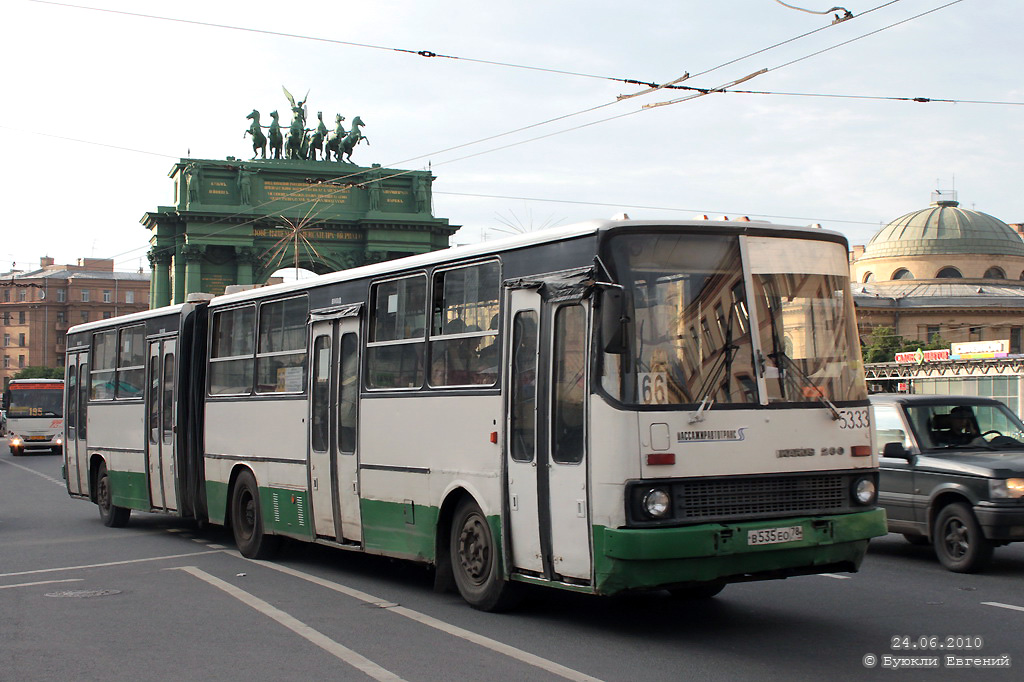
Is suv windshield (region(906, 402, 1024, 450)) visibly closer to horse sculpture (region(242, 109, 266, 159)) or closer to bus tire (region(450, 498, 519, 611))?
bus tire (region(450, 498, 519, 611))

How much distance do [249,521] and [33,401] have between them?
34452mm

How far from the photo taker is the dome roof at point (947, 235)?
10944 centimetres

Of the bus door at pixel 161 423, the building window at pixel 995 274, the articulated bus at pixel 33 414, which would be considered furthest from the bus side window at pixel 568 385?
the building window at pixel 995 274

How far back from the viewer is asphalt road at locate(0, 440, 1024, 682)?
7.45 meters

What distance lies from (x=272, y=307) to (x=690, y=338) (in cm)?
630

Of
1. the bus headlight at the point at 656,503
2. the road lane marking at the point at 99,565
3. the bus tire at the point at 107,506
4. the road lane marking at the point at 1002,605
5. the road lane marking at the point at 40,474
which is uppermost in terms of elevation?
the bus headlight at the point at 656,503

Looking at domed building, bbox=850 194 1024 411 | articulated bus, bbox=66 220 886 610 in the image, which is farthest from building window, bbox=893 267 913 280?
articulated bus, bbox=66 220 886 610

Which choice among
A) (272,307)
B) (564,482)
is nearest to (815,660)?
(564,482)

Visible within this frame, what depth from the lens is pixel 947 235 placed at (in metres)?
109

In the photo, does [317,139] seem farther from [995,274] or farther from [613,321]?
[995,274]

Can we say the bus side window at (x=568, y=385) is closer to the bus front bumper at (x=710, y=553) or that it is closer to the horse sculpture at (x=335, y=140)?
the bus front bumper at (x=710, y=553)

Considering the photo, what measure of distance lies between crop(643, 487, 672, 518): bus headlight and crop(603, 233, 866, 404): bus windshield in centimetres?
55

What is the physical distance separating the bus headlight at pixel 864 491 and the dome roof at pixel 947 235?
106731 millimetres

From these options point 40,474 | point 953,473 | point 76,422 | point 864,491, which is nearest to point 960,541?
point 953,473
